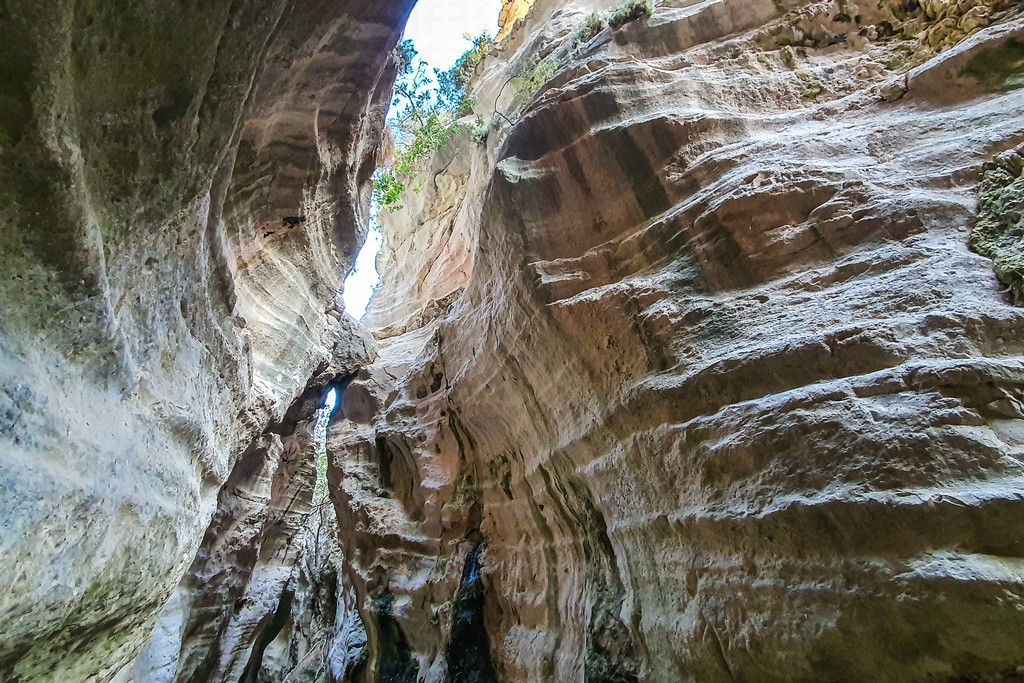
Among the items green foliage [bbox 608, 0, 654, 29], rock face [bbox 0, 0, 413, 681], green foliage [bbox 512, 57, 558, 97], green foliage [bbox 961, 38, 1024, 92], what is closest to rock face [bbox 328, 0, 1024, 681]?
green foliage [bbox 961, 38, 1024, 92]

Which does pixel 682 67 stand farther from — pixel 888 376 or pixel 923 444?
pixel 923 444

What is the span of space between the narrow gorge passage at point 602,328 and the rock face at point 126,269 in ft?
0.08

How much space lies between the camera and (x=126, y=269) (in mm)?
3799

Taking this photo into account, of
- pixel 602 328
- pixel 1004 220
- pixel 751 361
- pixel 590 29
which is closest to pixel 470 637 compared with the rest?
pixel 602 328

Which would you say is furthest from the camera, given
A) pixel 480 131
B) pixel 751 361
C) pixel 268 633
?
pixel 268 633

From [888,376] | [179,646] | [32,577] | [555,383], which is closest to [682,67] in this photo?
[555,383]

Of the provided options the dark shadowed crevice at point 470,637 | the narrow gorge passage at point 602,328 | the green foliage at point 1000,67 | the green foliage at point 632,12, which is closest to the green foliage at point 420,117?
the narrow gorge passage at point 602,328

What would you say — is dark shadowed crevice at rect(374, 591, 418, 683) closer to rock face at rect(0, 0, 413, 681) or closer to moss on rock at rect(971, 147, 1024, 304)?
rock face at rect(0, 0, 413, 681)

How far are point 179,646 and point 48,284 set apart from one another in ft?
32.5

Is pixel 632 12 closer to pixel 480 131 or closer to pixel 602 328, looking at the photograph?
pixel 602 328

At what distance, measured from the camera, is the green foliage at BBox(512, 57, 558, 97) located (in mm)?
8641

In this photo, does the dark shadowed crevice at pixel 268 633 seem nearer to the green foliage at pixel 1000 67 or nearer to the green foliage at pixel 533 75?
the green foliage at pixel 533 75

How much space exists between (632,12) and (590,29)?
131 centimetres

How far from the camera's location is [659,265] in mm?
4918
